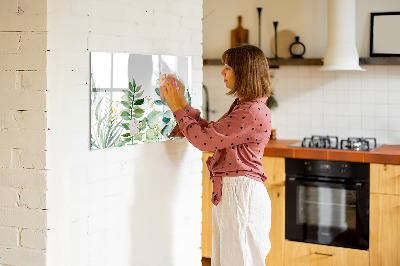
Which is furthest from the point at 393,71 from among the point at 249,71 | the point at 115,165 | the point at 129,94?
the point at 115,165

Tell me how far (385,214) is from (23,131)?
268cm

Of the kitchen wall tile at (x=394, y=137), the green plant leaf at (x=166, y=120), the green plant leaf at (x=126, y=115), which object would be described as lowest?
the kitchen wall tile at (x=394, y=137)

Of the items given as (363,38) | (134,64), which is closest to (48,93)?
(134,64)

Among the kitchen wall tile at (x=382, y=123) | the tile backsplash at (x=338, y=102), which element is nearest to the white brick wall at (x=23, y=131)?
the tile backsplash at (x=338, y=102)

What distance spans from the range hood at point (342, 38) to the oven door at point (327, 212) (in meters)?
0.91

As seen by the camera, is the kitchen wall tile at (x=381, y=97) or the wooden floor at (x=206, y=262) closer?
the kitchen wall tile at (x=381, y=97)

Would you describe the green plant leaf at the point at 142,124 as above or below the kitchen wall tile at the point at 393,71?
below

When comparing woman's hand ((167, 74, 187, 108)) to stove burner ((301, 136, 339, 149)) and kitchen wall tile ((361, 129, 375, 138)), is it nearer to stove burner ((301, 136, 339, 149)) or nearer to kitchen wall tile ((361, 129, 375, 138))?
stove burner ((301, 136, 339, 149))

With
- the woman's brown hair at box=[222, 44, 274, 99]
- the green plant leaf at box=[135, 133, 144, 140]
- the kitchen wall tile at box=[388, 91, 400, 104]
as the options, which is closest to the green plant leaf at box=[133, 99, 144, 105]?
the green plant leaf at box=[135, 133, 144, 140]

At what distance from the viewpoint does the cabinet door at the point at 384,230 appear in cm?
407

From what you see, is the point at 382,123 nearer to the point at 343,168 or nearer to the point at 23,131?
the point at 343,168

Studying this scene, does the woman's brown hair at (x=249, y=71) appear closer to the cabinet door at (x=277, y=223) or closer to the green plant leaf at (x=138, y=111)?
the green plant leaf at (x=138, y=111)

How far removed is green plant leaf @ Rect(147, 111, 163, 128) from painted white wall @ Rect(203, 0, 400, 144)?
2.33 meters

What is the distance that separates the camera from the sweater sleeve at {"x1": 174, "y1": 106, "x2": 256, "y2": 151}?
2729mm
